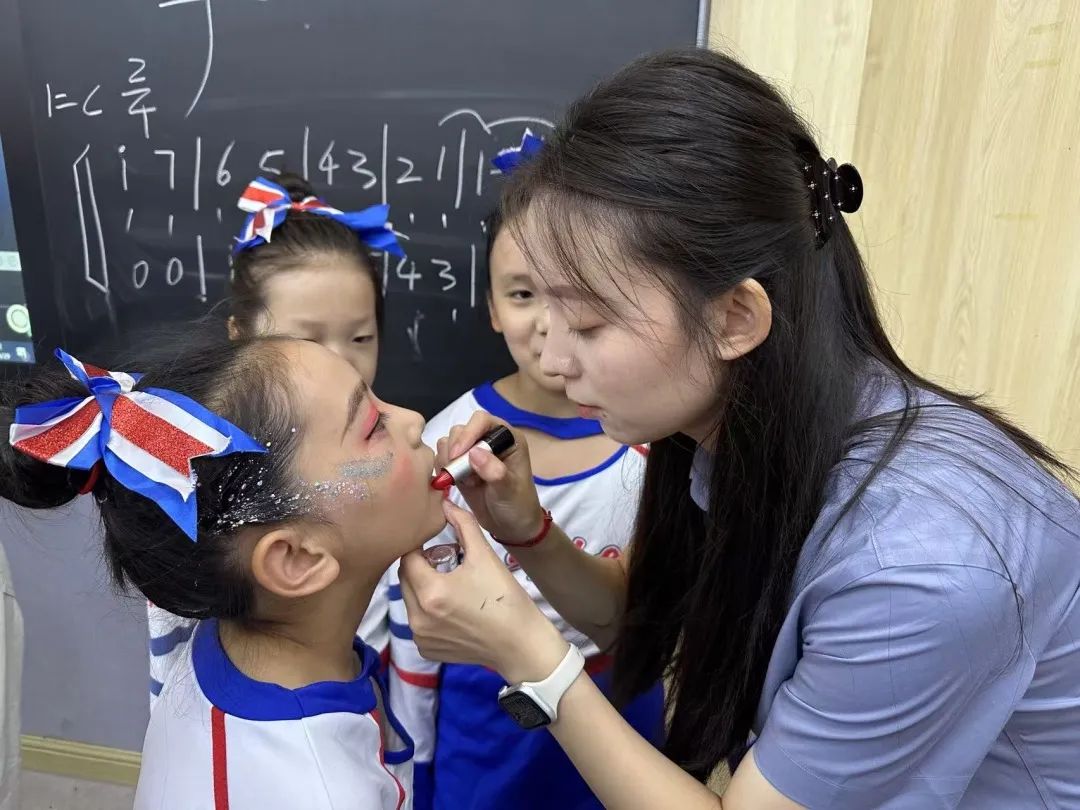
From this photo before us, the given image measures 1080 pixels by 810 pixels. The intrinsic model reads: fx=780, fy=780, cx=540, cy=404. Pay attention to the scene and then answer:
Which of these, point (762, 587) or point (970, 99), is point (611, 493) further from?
point (970, 99)

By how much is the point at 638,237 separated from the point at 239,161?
45.1 inches

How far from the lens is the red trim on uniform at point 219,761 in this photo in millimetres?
785

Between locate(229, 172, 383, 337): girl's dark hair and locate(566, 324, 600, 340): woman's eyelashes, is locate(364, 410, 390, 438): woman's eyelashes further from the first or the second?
locate(229, 172, 383, 337): girl's dark hair

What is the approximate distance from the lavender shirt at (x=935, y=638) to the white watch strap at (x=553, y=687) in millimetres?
190

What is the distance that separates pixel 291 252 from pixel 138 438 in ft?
2.37

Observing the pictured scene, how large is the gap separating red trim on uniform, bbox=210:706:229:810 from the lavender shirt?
1.74ft

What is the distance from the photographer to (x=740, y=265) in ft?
2.30

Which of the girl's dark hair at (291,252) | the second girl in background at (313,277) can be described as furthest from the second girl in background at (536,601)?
the girl's dark hair at (291,252)

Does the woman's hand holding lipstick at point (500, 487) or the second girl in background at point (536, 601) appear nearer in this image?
the woman's hand holding lipstick at point (500, 487)

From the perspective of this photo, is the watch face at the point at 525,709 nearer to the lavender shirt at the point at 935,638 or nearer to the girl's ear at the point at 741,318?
the lavender shirt at the point at 935,638

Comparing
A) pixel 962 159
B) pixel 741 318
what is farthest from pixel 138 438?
pixel 962 159

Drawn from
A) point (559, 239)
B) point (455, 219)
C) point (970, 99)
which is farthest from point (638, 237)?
point (970, 99)

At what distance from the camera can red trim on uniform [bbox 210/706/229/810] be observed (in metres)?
0.78

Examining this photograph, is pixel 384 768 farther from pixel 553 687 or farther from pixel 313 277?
pixel 313 277
